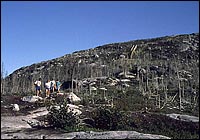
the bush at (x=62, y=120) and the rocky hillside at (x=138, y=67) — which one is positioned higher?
the rocky hillside at (x=138, y=67)

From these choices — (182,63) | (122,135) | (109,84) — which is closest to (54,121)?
(122,135)

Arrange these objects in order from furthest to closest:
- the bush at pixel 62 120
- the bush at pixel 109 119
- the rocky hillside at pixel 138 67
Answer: the rocky hillside at pixel 138 67 < the bush at pixel 109 119 < the bush at pixel 62 120

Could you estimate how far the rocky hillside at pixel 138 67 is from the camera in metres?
45.7

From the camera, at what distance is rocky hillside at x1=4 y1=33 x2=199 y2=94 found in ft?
150

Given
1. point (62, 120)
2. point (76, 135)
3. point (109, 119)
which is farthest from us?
point (109, 119)

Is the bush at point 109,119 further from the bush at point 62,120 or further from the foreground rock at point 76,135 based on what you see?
the foreground rock at point 76,135

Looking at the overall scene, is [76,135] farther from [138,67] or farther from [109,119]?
[138,67]

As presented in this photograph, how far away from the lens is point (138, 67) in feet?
166

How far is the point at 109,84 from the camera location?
139ft

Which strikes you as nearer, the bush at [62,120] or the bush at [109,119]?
the bush at [62,120]

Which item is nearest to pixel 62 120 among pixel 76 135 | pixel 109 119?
pixel 76 135

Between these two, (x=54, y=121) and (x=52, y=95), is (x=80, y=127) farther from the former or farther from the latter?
(x=52, y=95)

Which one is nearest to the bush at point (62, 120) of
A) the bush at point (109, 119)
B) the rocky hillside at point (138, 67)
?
the bush at point (109, 119)

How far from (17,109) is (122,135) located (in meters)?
8.58
